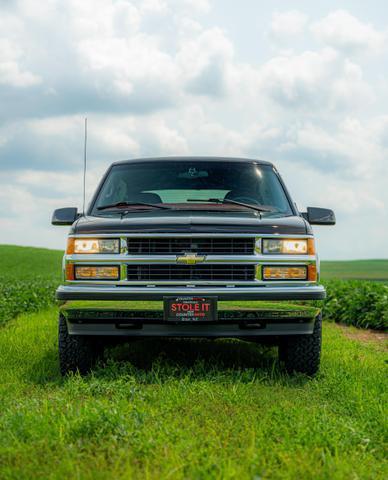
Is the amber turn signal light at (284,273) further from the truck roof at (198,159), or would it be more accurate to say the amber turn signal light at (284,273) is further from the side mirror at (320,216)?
the truck roof at (198,159)

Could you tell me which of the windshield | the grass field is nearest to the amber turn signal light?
the windshield

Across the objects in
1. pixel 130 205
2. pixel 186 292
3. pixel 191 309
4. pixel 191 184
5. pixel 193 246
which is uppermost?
pixel 191 184

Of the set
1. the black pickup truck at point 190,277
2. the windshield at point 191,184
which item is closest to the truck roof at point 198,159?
the windshield at point 191,184

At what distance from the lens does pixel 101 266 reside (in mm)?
5859

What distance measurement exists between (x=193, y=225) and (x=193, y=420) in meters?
1.91

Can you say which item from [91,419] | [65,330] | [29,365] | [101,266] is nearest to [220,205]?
[101,266]

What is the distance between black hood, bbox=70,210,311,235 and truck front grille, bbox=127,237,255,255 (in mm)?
78

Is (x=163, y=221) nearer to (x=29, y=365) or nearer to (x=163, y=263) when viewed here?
(x=163, y=263)

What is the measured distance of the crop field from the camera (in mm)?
3541

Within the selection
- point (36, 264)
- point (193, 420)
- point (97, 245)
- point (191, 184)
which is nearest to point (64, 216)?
point (97, 245)

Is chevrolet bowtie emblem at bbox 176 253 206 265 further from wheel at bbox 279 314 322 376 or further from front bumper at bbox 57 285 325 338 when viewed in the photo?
wheel at bbox 279 314 322 376

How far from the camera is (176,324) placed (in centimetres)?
584

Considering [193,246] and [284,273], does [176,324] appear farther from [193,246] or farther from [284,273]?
[284,273]

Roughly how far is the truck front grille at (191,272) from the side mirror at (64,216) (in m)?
1.33
